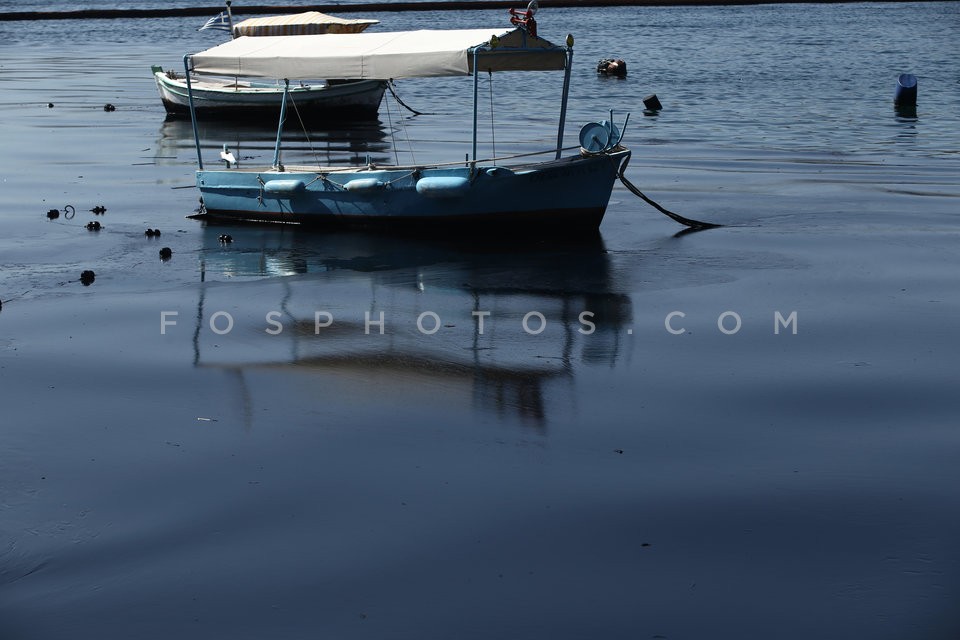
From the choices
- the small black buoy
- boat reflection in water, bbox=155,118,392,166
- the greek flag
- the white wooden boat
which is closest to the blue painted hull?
boat reflection in water, bbox=155,118,392,166

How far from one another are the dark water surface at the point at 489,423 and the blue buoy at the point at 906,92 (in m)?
14.2

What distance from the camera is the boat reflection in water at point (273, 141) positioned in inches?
1027

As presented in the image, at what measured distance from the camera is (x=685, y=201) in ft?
66.4

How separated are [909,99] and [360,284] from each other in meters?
25.9

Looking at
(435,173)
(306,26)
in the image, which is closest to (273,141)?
(306,26)

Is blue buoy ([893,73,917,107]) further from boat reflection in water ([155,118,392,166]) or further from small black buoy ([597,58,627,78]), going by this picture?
boat reflection in water ([155,118,392,166])

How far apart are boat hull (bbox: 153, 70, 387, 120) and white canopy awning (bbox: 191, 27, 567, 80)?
14.0 m

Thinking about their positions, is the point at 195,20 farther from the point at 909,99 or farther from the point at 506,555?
the point at 506,555

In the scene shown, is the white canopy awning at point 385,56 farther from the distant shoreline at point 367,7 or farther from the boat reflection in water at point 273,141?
the distant shoreline at point 367,7

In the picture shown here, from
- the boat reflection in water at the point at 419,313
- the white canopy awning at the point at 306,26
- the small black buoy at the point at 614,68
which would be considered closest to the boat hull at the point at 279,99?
the white canopy awning at the point at 306,26

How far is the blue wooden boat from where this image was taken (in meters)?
16.6

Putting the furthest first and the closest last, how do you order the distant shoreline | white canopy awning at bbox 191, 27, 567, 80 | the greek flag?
1. the distant shoreline
2. the greek flag
3. white canopy awning at bbox 191, 27, 567, 80

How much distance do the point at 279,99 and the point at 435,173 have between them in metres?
16.6

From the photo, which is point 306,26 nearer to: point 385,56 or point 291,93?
point 291,93
